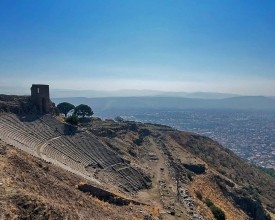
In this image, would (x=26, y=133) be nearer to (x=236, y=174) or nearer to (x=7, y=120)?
(x=7, y=120)

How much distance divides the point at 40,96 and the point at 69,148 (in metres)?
14.3

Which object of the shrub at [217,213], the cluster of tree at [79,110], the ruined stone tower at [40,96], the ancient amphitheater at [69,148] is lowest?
the shrub at [217,213]

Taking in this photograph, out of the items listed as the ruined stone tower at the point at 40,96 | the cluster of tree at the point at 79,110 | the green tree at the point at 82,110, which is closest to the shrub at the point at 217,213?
the ruined stone tower at the point at 40,96

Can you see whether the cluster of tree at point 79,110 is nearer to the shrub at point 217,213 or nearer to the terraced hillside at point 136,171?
the terraced hillside at point 136,171

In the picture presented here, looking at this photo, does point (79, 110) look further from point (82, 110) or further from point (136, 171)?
point (136, 171)

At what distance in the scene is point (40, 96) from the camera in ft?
211

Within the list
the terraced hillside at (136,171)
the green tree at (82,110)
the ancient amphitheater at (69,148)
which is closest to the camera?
the terraced hillside at (136,171)

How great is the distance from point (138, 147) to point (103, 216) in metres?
39.6

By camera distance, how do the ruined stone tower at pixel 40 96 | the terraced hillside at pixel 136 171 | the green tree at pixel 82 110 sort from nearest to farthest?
the terraced hillside at pixel 136 171, the ruined stone tower at pixel 40 96, the green tree at pixel 82 110

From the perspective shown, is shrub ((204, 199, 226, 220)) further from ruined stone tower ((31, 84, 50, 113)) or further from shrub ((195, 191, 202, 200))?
ruined stone tower ((31, 84, 50, 113))

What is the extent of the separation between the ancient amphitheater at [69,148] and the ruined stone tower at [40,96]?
141 inches

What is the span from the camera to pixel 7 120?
54.0 metres

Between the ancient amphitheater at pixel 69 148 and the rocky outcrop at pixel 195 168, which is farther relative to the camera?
the rocky outcrop at pixel 195 168

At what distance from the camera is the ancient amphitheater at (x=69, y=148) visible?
48.0m
